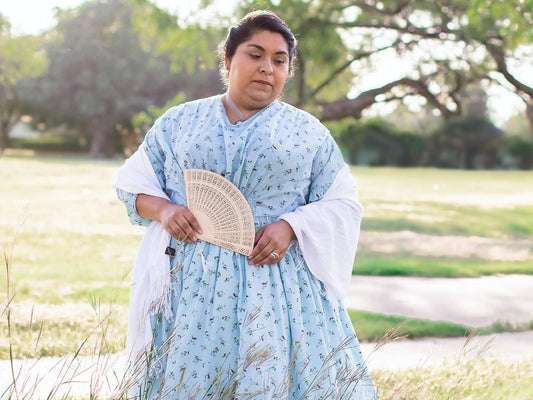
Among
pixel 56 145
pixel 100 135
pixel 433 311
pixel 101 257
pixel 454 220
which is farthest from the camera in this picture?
pixel 56 145

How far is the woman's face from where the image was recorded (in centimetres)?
244

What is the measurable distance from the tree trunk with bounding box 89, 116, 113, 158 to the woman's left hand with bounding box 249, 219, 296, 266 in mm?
43976

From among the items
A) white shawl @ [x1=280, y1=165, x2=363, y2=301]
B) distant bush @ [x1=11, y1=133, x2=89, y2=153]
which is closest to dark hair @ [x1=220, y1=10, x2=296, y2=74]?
white shawl @ [x1=280, y1=165, x2=363, y2=301]

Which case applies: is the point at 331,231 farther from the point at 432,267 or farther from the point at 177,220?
the point at 432,267

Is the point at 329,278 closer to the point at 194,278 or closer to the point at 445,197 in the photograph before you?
the point at 194,278

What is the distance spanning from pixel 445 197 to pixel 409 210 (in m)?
5.31

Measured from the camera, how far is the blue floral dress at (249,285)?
2344mm

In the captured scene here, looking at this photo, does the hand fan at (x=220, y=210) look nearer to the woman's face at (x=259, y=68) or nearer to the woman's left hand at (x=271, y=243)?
the woman's left hand at (x=271, y=243)

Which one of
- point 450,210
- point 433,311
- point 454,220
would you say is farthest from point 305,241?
point 450,210

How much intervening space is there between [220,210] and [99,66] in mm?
42082

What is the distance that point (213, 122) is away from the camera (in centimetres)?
247

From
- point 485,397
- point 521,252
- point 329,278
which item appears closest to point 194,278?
Answer: point 329,278

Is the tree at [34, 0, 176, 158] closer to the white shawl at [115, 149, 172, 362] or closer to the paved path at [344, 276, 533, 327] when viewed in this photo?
the paved path at [344, 276, 533, 327]

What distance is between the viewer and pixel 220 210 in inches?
94.8
